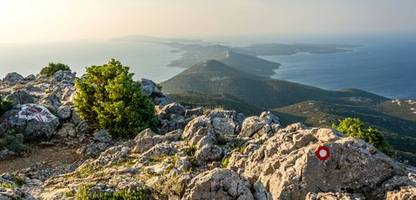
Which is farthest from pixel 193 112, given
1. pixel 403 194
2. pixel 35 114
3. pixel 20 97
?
pixel 403 194

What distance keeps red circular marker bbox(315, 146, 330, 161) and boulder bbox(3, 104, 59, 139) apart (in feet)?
70.8

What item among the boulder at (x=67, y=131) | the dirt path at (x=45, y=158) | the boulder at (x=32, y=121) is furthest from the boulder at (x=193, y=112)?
the boulder at (x=32, y=121)

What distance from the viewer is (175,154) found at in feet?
66.2

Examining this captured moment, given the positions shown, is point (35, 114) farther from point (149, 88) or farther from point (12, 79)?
point (12, 79)

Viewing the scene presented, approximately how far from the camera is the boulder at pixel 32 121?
28.3 metres

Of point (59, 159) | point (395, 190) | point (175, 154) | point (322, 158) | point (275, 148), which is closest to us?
point (395, 190)

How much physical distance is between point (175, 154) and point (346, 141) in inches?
373

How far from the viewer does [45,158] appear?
25062 mm

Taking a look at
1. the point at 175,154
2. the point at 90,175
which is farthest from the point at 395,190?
the point at 90,175

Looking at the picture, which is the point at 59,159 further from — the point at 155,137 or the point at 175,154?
the point at 175,154

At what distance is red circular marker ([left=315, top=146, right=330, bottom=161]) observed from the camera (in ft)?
41.9

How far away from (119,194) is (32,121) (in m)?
18.1

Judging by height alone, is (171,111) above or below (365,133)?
above

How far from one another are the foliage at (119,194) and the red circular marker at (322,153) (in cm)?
585
